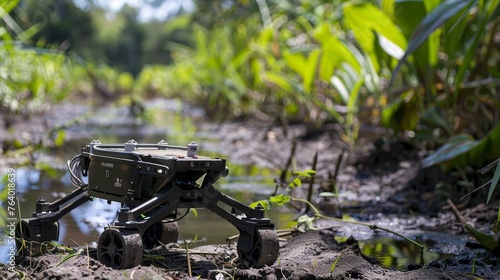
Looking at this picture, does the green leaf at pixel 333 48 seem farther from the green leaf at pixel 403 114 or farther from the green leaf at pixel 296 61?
the green leaf at pixel 403 114

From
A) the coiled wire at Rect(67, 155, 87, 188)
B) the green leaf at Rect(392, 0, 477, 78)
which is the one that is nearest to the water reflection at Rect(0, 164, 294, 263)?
the coiled wire at Rect(67, 155, 87, 188)

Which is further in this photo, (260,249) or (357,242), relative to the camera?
(357,242)

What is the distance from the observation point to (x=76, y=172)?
2.31 metres

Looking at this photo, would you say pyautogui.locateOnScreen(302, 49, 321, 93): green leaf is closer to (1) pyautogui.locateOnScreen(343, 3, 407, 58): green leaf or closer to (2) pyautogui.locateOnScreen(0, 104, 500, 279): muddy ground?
(2) pyautogui.locateOnScreen(0, 104, 500, 279): muddy ground

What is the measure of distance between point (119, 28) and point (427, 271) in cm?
4751

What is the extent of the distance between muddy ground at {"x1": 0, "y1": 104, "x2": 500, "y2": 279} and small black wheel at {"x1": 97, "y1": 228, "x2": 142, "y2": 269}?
0.03m

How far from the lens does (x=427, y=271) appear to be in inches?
76.0

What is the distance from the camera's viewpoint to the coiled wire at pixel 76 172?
2.21 m

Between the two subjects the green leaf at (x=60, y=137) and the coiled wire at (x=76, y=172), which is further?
the green leaf at (x=60, y=137)

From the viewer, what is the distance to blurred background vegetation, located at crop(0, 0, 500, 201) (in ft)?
11.7

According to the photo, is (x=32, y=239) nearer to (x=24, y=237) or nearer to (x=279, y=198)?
(x=24, y=237)

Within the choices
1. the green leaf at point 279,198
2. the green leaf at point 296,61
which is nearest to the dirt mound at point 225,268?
the green leaf at point 279,198

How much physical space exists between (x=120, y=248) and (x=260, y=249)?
357mm

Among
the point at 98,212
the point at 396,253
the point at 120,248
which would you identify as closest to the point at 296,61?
the point at 98,212
